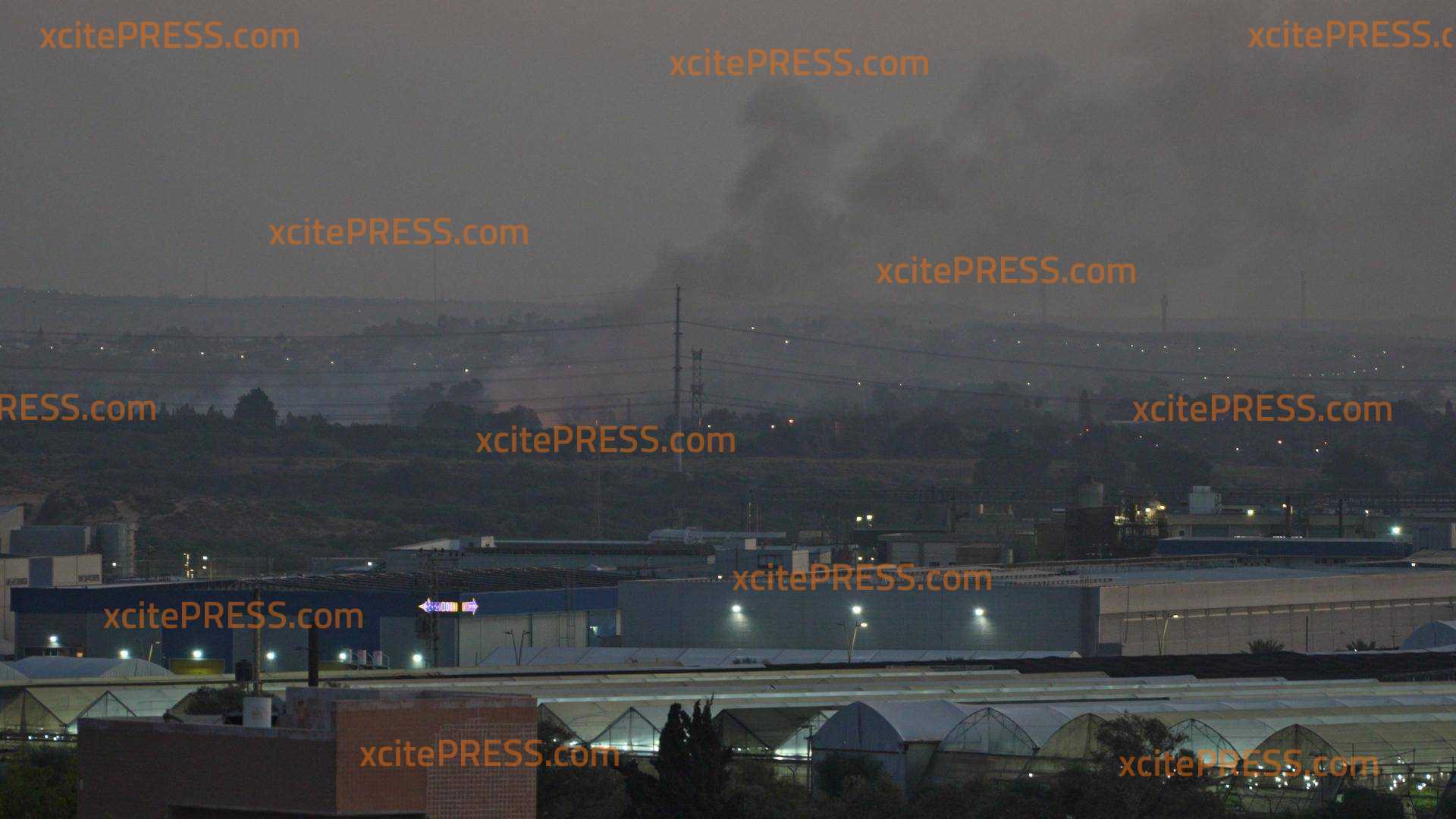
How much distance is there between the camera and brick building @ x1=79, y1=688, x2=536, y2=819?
17.9 meters

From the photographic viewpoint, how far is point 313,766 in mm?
18016

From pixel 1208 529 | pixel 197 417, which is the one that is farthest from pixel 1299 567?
pixel 197 417

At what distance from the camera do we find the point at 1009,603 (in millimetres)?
47375

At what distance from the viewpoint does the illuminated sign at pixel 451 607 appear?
162ft

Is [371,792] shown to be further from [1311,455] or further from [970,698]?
[1311,455]

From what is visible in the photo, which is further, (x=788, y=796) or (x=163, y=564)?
(x=163, y=564)

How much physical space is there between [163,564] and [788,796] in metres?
74.3

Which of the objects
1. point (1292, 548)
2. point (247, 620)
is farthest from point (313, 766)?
point (1292, 548)
